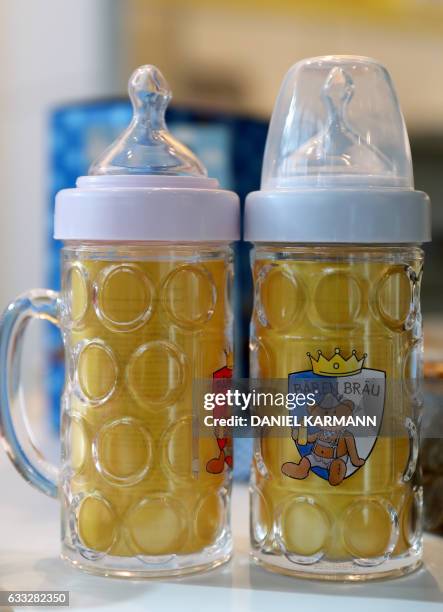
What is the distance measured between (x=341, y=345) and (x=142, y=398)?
12 cm

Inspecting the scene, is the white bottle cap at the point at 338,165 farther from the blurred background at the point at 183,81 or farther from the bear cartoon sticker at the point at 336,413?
the blurred background at the point at 183,81

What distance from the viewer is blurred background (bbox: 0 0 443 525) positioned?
3.32 feet

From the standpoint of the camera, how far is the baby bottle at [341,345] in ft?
1.72

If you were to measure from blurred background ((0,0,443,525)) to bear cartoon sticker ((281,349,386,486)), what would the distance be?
192 millimetres

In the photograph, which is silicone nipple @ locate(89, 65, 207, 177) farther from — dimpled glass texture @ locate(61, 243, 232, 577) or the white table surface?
the white table surface

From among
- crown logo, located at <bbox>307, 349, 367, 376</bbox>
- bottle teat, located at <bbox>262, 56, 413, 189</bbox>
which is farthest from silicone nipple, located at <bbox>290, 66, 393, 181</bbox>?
crown logo, located at <bbox>307, 349, 367, 376</bbox>

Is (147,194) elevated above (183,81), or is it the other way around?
(183,81)

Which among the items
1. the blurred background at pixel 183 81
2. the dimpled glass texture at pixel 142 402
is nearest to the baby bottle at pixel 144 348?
the dimpled glass texture at pixel 142 402

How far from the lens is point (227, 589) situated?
0.53 metres

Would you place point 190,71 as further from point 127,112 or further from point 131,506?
point 131,506

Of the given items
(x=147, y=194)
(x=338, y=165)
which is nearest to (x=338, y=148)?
(x=338, y=165)

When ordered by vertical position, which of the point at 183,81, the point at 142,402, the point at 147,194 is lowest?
the point at 142,402

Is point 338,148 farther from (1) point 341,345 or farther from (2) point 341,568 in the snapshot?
(2) point 341,568

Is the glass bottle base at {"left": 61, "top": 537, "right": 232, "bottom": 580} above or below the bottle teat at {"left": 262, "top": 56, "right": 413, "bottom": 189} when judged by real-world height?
below
